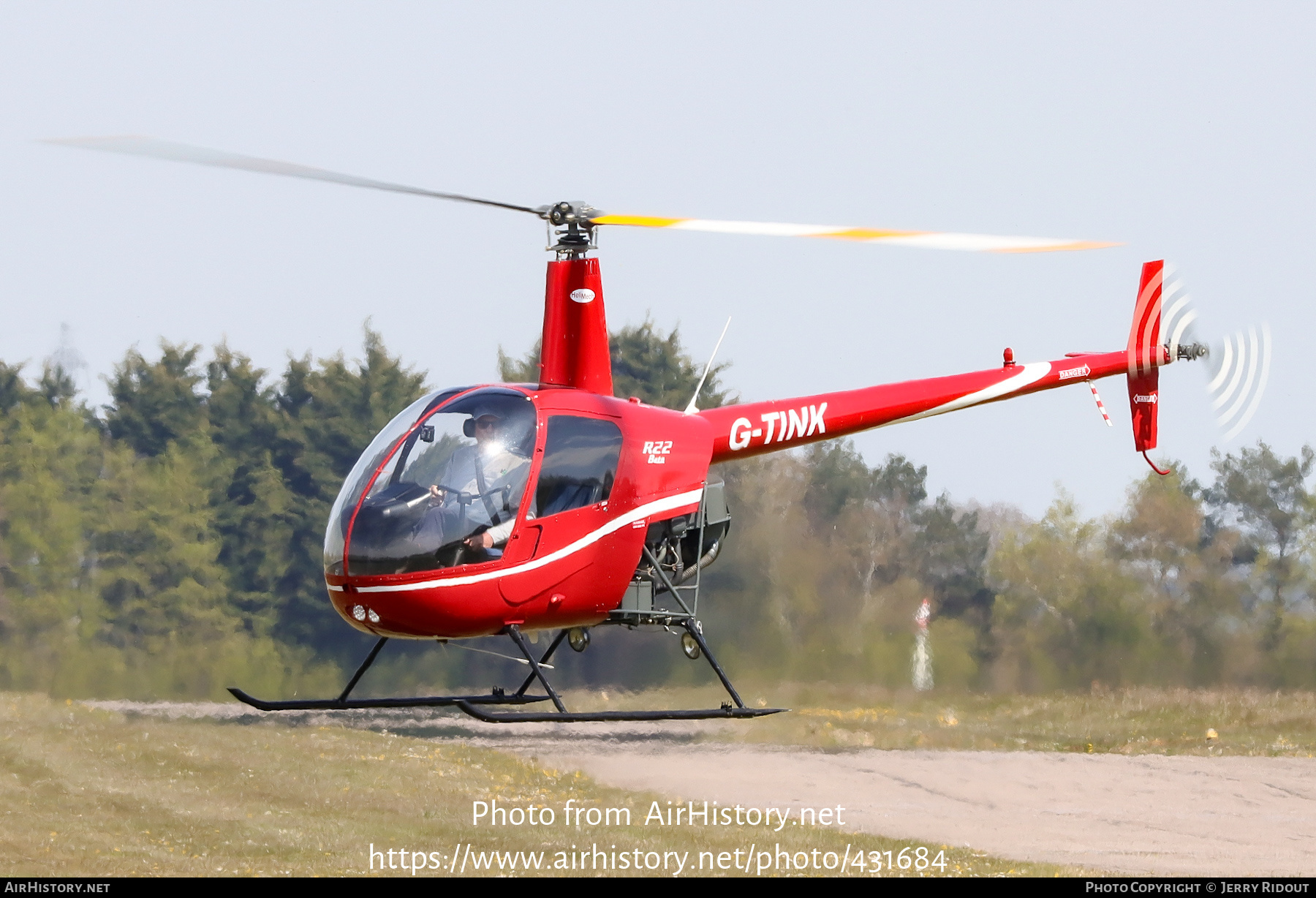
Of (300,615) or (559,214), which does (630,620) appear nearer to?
(559,214)

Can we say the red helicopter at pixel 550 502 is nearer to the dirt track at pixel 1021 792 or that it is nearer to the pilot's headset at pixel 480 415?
the pilot's headset at pixel 480 415

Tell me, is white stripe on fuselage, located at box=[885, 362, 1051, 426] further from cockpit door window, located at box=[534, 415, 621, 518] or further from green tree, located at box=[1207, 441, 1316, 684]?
green tree, located at box=[1207, 441, 1316, 684]

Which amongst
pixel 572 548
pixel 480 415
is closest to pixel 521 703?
pixel 572 548

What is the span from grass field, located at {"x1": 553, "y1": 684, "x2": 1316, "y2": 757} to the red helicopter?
1373cm

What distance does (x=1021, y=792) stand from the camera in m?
23.5

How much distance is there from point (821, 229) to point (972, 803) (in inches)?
594

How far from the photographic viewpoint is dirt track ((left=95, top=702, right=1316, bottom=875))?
20.3 metres

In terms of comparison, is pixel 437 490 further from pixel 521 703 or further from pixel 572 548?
pixel 521 703

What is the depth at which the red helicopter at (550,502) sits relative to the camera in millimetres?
10359

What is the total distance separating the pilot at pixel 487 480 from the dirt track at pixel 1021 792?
11334mm

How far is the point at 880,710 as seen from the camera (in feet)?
85.4

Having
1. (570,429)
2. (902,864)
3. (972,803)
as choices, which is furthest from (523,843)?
(570,429)

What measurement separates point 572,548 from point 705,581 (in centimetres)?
1496

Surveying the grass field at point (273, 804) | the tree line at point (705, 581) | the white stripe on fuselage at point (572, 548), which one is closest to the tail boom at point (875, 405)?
the white stripe on fuselage at point (572, 548)
